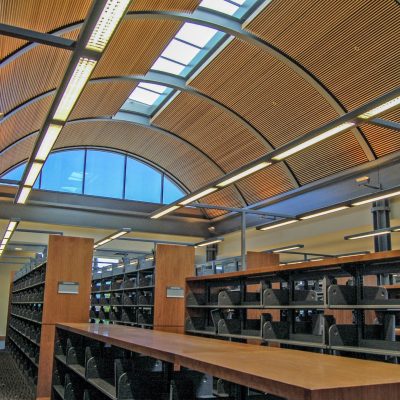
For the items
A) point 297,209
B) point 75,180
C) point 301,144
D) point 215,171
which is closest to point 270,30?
point 301,144

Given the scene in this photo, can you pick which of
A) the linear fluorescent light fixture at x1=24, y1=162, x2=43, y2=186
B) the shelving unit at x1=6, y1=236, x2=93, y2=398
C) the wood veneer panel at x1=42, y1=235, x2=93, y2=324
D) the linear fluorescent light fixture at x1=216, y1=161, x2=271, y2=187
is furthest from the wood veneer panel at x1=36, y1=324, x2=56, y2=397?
the linear fluorescent light fixture at x1=216, y1=161, x2=271, y2=187

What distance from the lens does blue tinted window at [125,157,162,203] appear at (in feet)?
53.0

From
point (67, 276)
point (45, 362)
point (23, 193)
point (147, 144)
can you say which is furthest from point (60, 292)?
point (147, 144)

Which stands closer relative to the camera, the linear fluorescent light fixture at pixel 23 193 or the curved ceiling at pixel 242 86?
the linear fluorescent light fixture at pixel 23 193

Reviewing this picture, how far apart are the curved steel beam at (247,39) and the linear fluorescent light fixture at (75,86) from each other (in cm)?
361

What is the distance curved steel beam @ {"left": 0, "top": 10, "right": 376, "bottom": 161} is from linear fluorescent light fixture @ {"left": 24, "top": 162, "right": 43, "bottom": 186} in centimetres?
215

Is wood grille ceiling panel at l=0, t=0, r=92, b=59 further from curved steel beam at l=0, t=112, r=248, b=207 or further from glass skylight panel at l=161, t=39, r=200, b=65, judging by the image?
curved steel beam at l=0, t=112, r=248, b=207

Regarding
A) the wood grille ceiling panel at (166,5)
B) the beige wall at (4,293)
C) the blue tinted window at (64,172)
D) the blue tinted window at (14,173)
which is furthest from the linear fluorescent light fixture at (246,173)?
the beige wall at (4,293)

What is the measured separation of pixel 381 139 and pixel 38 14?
708 centimetres

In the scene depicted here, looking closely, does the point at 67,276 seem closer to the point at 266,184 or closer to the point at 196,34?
the point at 196,34

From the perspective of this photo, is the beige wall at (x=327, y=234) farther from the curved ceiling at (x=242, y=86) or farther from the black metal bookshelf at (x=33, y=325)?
the black metal bookshelf at (x=33, y=325)

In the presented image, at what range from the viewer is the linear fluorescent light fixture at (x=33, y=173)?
21.3 feet

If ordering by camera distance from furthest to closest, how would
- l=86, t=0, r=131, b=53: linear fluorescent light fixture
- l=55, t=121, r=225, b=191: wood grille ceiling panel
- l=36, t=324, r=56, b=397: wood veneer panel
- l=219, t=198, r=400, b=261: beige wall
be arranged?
l=55, t=121, r=225, b=191: wood grille ceiling panel
l=219, t=198, r=400, b=261: beige wall
l=36, t=324, r=56, b=397: wood veneer panel
l=86, t=0, r=131, b=53: linear fluorescent light fixture

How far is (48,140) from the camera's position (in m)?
5.63
